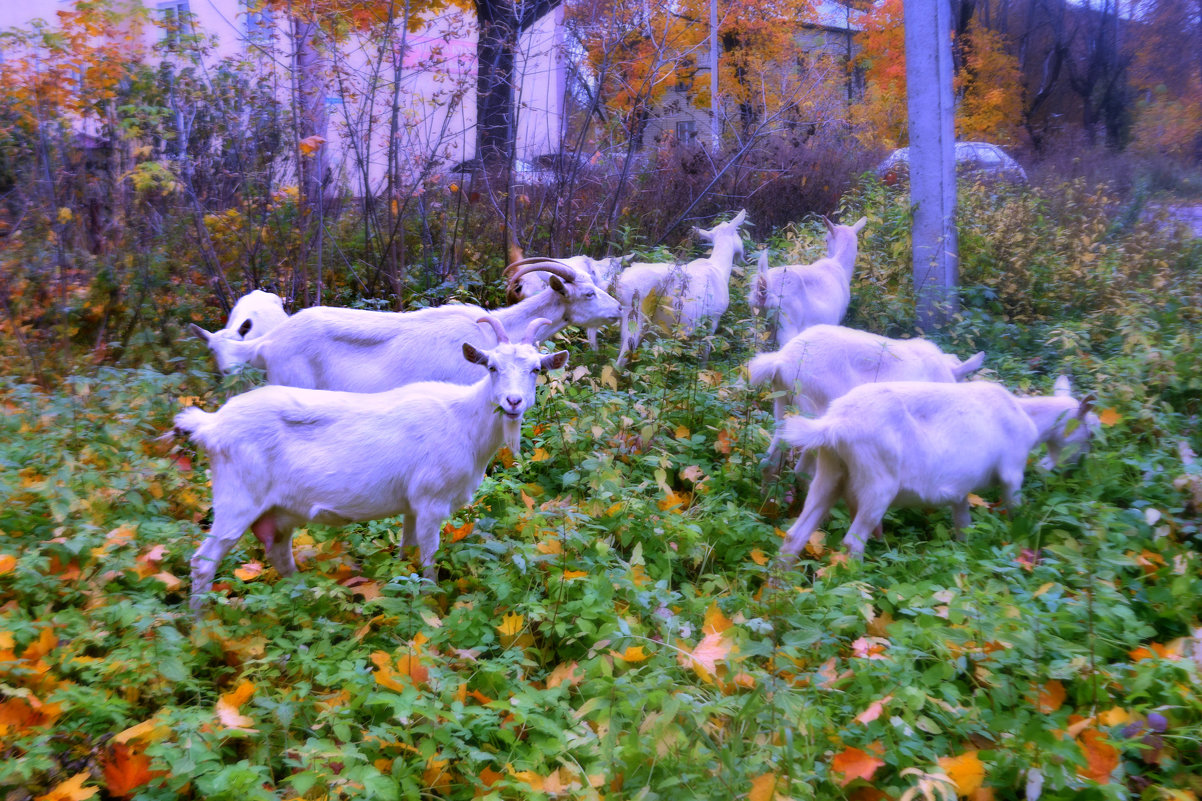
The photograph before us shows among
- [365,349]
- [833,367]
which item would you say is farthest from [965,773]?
[365,349]

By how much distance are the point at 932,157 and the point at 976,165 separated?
644 cm

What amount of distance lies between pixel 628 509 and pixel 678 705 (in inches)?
74.8

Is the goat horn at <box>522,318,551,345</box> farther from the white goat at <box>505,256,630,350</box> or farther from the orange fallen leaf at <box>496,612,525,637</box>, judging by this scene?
the orange fallen leaf at <box>496,612,525,637</box>

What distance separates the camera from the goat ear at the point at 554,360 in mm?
4781

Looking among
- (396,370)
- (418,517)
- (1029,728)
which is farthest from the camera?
(396,370)

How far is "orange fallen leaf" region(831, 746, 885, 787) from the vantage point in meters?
2.72

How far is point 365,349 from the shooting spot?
19.7ft

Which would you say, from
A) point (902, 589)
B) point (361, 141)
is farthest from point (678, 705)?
point (361, 141)

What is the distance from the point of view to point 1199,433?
5570 millimetres

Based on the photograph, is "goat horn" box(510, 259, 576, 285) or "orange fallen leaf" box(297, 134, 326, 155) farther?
"orange fallen leaf" box(297, 134, 326, 155)

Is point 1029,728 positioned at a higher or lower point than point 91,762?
higher

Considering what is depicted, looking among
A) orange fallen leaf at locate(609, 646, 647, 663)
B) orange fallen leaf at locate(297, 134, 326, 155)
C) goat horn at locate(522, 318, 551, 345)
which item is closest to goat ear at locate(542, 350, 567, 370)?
goat horn at locate(522, 318, 551, 345)

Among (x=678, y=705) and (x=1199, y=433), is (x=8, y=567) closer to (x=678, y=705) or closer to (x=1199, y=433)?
(x=678, y=705)

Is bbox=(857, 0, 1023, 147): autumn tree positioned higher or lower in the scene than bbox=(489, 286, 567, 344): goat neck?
higher
